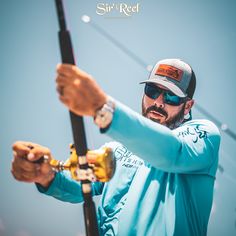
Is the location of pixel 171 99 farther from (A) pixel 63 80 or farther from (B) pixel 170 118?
(A) pixel 63 80

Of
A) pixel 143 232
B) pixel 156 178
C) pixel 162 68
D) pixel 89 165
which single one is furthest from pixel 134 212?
pixel 162 68

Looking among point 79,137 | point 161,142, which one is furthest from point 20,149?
point 161,142

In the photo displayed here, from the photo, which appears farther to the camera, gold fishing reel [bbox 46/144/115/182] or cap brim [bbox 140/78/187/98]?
cap brim [bbox 140/78/187/98]

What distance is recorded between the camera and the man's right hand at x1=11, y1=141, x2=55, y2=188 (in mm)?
1807

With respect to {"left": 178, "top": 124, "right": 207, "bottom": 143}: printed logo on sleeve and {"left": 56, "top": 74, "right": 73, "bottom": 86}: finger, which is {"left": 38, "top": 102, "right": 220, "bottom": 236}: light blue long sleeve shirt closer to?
{"left": 178, "top": 124, "right": 207, "bottom": 143}: printed logo on sleeve

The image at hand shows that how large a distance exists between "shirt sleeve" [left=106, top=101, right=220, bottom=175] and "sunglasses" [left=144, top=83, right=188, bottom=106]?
772mm

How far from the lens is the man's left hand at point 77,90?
115 centimetres

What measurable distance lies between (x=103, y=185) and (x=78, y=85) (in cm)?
230

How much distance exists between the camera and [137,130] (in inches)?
53.7

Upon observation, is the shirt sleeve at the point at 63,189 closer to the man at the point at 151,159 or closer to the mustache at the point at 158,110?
the man at the point at 151,159

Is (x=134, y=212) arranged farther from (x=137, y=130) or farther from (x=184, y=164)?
(x=137, y=130)

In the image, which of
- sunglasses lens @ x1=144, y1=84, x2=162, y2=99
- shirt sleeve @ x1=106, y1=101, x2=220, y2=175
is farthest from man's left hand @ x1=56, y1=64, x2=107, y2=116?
sunglasses lens @ x1=144, y1=84, x2=162, y2=99

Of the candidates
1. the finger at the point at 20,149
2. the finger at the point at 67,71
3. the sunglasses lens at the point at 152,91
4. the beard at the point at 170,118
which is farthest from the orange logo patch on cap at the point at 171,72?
the finger at the point at 67,71

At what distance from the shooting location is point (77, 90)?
3.79 feet
